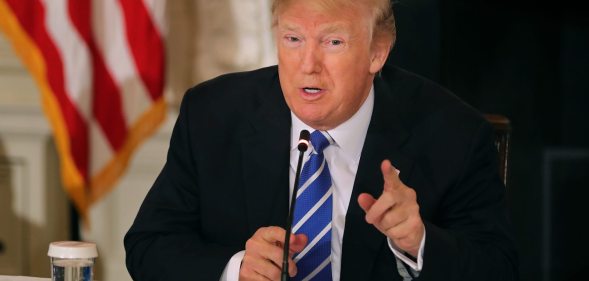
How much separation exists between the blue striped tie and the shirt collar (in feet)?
0.26

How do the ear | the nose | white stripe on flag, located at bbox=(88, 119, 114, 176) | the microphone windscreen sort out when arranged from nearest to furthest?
the microphone windscreen → the nose → the ear → white stripe on flag, located at bbox=(88, 119, 114, 176)

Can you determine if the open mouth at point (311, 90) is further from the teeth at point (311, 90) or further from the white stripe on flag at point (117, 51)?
the white stripe on flag at point (117, 51)

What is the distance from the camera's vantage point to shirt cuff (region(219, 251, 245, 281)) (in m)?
2.16

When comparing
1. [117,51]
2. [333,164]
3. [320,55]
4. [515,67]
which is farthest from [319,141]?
[117,51]

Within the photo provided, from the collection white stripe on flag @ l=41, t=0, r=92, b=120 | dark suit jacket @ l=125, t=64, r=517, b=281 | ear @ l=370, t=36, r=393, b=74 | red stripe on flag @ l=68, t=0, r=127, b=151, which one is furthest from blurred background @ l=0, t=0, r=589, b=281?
ear @ l=370, t=36, r=393, b=74

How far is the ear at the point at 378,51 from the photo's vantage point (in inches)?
89.0

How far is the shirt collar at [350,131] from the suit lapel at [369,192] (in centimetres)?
3

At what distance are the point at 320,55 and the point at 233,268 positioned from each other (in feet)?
1.59

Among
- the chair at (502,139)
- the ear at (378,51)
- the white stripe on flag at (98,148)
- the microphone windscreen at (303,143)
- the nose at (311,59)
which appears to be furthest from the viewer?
the white stripe on flag at (98,148)

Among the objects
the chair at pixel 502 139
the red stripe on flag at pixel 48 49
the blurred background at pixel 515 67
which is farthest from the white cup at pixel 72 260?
the red stripe on flag at pixel 48 49

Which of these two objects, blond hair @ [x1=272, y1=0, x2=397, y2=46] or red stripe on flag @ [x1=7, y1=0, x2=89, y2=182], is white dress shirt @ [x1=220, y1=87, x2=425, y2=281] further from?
red stripe on flag @ [x1=7, y1=0, x2=89, y2=182]

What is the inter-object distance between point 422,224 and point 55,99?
2.50 metres

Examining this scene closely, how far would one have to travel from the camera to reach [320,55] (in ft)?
7.16

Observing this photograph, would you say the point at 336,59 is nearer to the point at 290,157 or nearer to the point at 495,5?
the point at 290,157
